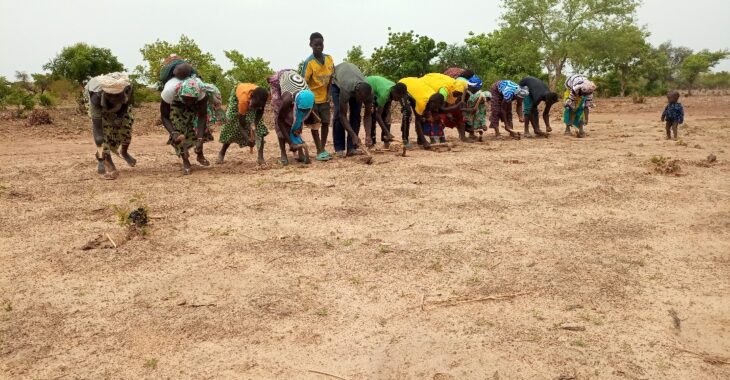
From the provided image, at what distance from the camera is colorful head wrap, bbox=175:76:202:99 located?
6895 millimetres

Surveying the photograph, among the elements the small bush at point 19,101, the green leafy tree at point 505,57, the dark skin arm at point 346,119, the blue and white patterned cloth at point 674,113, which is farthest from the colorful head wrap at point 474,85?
the green leafy tree at point 505,57

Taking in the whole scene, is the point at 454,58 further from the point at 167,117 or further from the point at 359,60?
the point at 167,117

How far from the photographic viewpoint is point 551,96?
10.5 meters

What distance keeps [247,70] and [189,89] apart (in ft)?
37.0

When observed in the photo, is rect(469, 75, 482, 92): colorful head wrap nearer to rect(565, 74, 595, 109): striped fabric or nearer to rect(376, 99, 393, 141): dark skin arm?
rect(565, 74, 595, 109): striped fabric

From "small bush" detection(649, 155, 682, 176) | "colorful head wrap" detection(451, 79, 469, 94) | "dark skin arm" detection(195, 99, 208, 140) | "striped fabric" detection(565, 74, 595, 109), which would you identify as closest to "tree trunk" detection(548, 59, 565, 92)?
"striped fabric" detection(565, 74, 595, 109)

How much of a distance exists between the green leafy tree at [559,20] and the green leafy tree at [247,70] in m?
15.1

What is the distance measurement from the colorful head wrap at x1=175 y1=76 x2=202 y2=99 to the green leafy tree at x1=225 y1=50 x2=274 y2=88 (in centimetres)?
1069

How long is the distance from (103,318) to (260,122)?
4815 mm

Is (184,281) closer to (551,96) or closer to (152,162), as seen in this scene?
(152,162)

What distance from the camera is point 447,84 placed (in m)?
9.70

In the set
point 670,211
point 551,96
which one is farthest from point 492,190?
point 551,96

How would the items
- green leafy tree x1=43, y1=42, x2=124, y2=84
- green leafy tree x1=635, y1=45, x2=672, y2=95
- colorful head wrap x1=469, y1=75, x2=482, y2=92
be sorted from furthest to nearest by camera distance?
1. green leafy tree x1=635, y1=45, x2=672, y2=95
2. green leafy tree x1=43, y1=42, x2=124, y2=84
3. colorful head wrap x1=469, y1=75, x2=482, y2=92

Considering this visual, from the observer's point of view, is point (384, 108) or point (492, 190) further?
point (384, 108)
